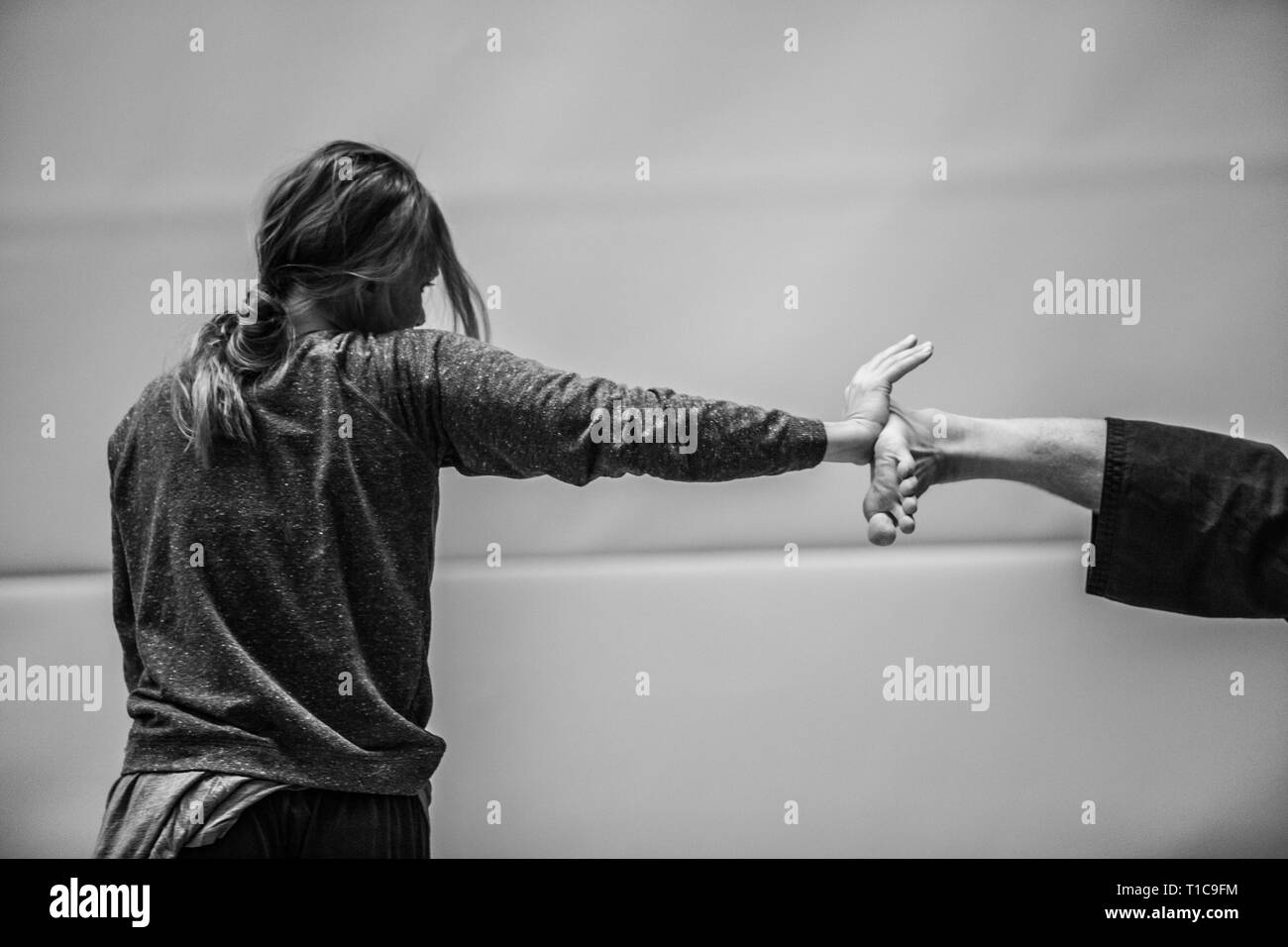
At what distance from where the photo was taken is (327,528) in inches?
50.5

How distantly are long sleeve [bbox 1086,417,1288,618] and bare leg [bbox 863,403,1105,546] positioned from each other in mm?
45

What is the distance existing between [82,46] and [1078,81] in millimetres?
1777

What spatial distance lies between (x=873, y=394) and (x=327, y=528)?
2.87ft

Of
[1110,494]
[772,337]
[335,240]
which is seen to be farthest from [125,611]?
[1110,494]

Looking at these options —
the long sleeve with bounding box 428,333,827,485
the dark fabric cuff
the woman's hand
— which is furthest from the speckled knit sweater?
the dark fabric cuff

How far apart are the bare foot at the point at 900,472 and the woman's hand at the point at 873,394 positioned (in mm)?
21

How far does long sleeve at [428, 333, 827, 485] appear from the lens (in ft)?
4.29

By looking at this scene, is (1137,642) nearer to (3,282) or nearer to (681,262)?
(681,262)

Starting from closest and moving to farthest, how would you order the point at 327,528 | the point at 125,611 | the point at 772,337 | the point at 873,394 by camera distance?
the point at 327,528
the point at 125,611
the point at 873,394
the point at 772,337

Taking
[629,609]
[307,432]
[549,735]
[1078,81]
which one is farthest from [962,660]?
[307,432]

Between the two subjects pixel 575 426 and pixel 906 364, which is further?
pixel 906 364

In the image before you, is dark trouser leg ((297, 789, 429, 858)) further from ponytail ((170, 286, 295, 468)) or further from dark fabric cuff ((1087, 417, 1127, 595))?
dark fabric cuff ((1087, 417, 1127, 595))

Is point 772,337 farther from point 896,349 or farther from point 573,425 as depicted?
point 573,425

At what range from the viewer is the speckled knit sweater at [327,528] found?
127 cm
